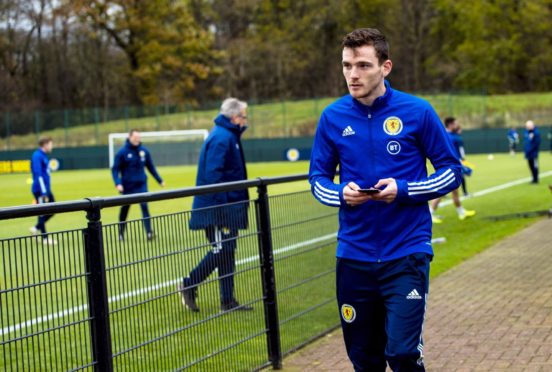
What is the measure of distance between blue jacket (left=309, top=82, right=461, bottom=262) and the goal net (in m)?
49.4

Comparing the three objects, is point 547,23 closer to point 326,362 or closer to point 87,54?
point 87,54

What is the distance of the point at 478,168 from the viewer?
40062mm

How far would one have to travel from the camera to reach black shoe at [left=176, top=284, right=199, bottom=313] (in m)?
6.13

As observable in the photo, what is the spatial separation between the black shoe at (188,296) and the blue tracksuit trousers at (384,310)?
1.32 metres

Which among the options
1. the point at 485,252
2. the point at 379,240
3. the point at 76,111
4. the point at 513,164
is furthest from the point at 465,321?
the point at 76,111

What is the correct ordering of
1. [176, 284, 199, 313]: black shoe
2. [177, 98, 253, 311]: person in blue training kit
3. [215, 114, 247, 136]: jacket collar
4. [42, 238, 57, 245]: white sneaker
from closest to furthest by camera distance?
[42, 238, 57, 245]: white sneaker, [176, 284, 199, 313]: black shoe, [177, 98, 253, 311]: person in blue training kit, [215, 114, 247, 136]: jacket collar

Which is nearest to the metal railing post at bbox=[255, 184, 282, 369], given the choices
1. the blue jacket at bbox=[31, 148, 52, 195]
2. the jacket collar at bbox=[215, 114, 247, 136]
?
the jacket collar at bbox=[215, 114, 247, 136]

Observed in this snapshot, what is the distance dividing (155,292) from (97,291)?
733 mm

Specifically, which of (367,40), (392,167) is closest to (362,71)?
(367,40)

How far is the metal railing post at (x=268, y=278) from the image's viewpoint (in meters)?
7.49

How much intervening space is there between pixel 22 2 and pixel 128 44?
8.49 m

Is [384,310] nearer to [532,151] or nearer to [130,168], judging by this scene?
[130,168]

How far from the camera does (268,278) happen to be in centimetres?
757

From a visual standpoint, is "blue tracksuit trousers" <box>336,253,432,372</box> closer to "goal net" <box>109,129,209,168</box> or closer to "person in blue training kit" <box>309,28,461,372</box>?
"person in blue training kit" <box>309,28,461,372</box>
